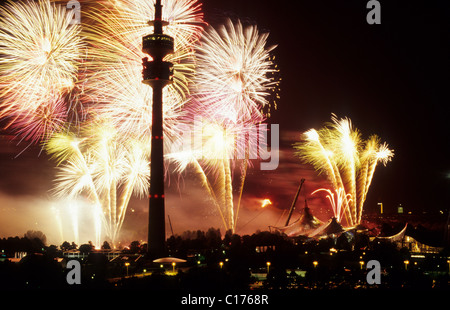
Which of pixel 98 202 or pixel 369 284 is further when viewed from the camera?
pixel 98 202

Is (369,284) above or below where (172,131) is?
below

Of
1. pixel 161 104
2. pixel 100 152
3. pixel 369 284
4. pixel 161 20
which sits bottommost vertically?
pixel 369 284
